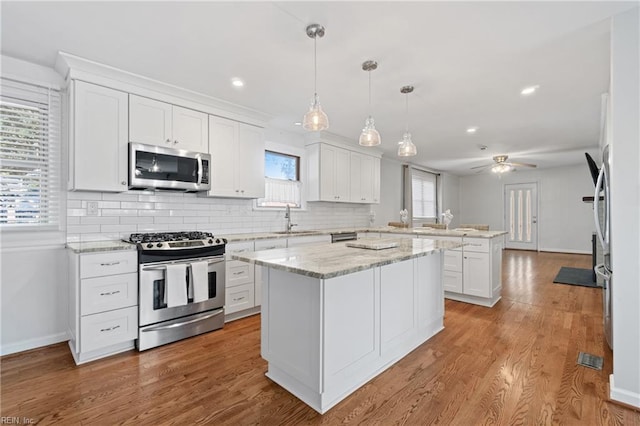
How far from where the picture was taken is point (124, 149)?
112 inches

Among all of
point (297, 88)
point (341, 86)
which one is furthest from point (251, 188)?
point (341, 86)

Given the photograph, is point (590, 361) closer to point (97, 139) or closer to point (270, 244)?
point (270, 244)

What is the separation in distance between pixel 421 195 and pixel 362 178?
11.1 feet

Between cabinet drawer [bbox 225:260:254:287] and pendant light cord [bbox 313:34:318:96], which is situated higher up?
pendant light cord [bbox 313:34:318:96]

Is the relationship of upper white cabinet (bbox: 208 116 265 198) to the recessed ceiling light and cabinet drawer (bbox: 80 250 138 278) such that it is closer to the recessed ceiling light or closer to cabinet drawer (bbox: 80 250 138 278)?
cabinet drawer (bbox: 80 250 138 278)

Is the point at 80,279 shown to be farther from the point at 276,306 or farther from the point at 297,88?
the point at 297,88

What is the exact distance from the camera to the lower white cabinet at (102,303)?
7.73ft

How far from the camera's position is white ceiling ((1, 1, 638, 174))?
1942 millimetres

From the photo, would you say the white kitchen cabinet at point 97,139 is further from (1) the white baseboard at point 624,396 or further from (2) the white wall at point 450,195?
(2) the white wall at point 450,195

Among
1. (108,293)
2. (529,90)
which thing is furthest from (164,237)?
(529,90)

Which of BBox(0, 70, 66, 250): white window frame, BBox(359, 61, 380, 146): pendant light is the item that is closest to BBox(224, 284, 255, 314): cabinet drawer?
BBox(0, 70, 66, 250): white window frame

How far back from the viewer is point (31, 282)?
2639 millimetres

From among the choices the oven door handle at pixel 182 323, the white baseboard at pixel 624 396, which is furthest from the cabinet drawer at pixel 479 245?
the oven door handle at pixel 182 323

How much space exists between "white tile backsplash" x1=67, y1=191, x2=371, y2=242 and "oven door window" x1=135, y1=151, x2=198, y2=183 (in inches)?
14.3
